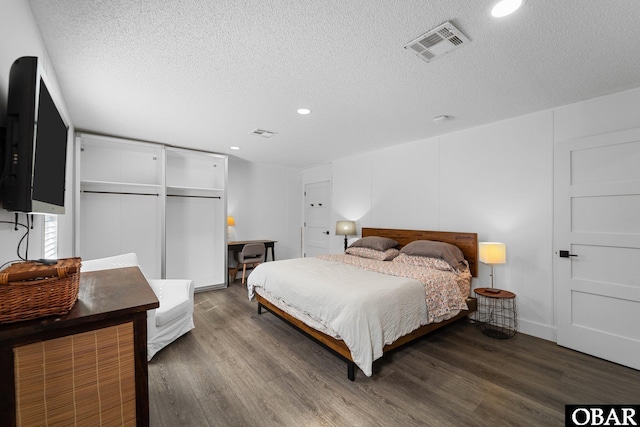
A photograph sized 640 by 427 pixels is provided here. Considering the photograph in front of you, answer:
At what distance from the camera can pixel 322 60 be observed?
205 cm

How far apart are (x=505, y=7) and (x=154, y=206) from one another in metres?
4.89

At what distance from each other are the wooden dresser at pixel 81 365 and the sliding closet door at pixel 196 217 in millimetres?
3813

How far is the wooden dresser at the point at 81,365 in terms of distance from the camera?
0.85 meters

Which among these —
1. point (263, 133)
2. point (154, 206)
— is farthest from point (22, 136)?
point (154, 206)

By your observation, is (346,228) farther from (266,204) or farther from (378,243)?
(266,204)

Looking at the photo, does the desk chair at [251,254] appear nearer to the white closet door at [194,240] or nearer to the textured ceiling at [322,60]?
the white closet door at [194,240]

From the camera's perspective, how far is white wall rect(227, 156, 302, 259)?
5684 millimetres

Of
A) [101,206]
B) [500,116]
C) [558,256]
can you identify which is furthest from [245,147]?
[558,256]

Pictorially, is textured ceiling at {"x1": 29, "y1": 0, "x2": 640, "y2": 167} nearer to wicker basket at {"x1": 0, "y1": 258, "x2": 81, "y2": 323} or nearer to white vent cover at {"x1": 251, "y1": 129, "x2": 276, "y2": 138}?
white vent cover at {"x1": 251, "y1": 129, "x2": 276, "y2": 138}

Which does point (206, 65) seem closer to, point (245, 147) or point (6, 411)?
point (6, 411)

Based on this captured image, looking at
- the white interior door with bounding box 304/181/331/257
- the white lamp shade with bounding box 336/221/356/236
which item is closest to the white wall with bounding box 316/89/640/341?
the white lamp shade with bounding box 336/221/356/236

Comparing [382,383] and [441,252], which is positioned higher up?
[441,252]

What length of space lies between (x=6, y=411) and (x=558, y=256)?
13.5 ft

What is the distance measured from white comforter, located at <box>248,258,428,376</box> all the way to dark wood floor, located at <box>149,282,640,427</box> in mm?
328
